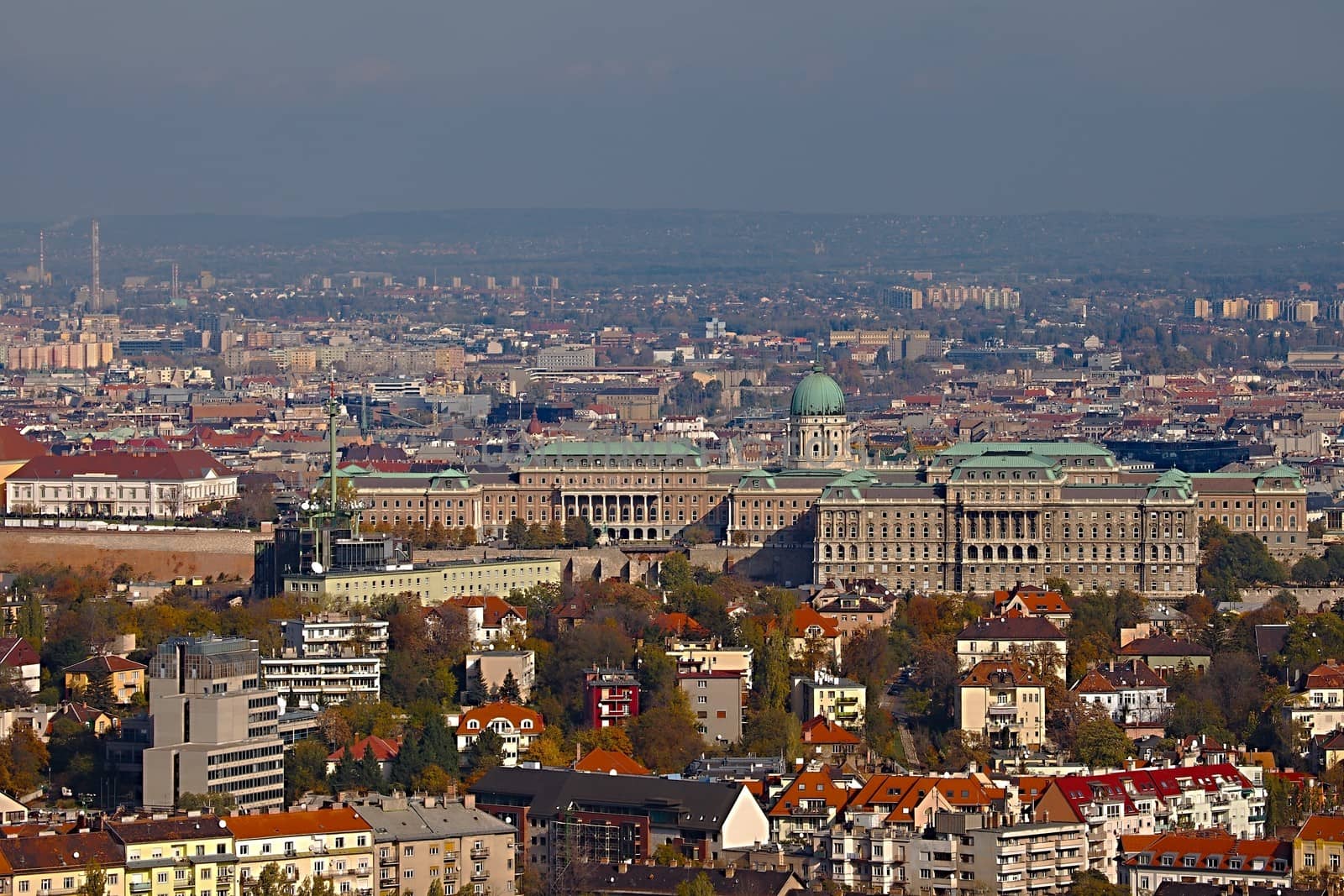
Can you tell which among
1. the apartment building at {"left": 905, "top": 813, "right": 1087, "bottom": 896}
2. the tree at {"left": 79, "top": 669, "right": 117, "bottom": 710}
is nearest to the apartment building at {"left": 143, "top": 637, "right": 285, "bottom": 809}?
the tree at {"left": 79, "top": 669, "right": 117, "bottom": 710}

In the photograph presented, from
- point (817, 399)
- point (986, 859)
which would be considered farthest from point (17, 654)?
point (817, 399)

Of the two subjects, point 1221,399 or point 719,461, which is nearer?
point 719,461

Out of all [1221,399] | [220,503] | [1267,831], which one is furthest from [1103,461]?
[1221,399]

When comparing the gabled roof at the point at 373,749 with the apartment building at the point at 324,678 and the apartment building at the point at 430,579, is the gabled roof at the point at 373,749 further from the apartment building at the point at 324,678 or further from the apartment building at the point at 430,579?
the apartment building at the point at 430,579

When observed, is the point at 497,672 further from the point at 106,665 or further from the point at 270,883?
the point at 270,883

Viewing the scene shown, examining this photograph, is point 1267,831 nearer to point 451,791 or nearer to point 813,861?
point 813,861

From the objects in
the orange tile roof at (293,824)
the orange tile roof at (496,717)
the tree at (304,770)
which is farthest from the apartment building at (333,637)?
the orange tile roof at (293,824)

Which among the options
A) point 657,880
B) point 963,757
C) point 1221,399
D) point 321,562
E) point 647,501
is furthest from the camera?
point 1221,399
